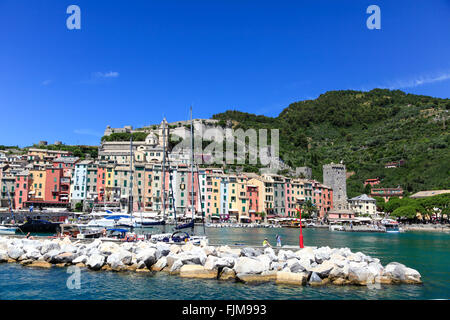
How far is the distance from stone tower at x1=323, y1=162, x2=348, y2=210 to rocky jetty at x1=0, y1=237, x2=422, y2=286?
82890 mm

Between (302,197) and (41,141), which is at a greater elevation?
(41,141)

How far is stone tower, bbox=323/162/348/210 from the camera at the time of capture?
10100 cm

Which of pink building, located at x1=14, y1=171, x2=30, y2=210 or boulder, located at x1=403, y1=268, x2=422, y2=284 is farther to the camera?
pink building, located at x1=14, y1=171, x2=30, y2=210

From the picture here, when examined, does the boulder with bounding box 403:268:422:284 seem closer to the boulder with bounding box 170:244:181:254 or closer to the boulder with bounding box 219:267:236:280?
the boulder with bounding box 219:267:236:280

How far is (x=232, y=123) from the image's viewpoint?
5925 inches

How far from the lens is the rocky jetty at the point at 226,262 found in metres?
17.3

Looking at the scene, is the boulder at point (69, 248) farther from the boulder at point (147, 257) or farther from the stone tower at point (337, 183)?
the stone tower at point (337, 183)

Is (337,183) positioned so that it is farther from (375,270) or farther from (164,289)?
(164,289)

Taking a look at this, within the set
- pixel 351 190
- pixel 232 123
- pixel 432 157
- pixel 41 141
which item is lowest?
pixel 351 190

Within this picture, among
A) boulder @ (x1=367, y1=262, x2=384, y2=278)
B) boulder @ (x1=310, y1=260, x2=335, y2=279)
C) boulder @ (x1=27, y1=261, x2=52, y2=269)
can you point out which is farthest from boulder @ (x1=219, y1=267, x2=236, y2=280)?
boulder @ (x1=27, y1=261, x2=52, y2=269)

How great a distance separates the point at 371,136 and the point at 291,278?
151m
